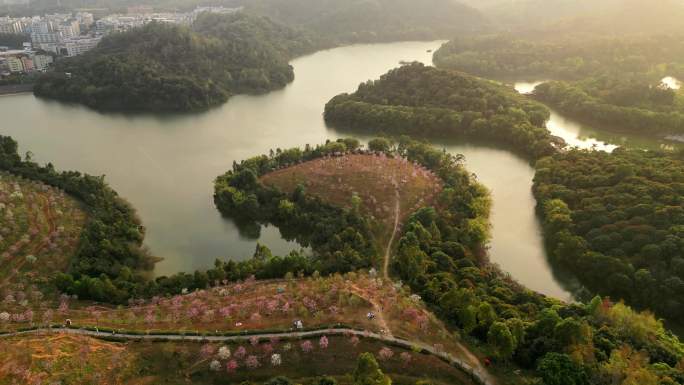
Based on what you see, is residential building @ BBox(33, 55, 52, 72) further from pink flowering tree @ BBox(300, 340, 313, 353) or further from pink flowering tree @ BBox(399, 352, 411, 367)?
pink flowering tree @ BBox(399, 352, 411, 367)

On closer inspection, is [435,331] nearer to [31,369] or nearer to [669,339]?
[669,339]

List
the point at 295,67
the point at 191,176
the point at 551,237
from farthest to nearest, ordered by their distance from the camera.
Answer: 1. the point at 295,67
2. the point at 191,176
3. the point at 551,237

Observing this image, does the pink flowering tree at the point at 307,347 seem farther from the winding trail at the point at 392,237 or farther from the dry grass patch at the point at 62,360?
the winding trail at the point at 392,237

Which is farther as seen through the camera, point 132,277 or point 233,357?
point 132,277

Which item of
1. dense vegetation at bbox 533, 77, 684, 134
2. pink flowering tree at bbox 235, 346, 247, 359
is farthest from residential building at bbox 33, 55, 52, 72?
dense vegetation at bbox 533, 77, 684, 134

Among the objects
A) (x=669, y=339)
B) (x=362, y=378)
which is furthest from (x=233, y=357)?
(x=669, y=339)

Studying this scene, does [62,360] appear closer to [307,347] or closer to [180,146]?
[307,347]
